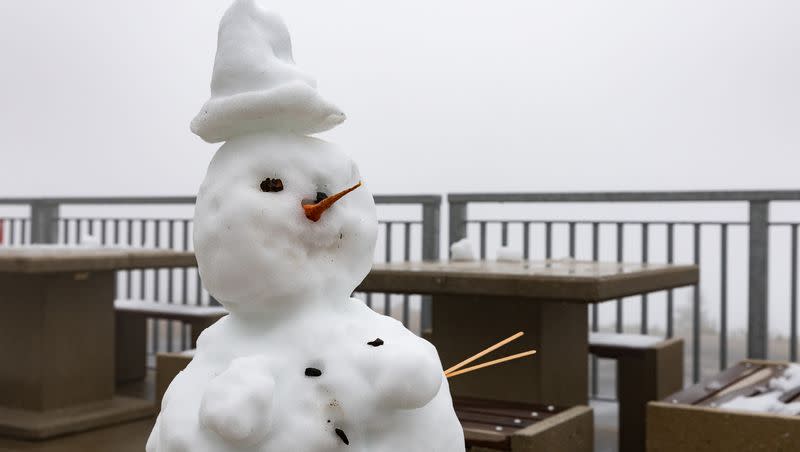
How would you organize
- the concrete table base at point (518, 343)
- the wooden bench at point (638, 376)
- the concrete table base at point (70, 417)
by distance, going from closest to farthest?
the concrete table base at point (518, 343), the wooden bench at point (638, 376), the concrete table base at point (70, 417)

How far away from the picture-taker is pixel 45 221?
6.77m

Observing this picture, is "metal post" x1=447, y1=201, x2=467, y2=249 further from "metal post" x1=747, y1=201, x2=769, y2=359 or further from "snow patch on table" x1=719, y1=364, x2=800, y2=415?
"snow patch on table" x1=719, y1=364, x2=800, y2=415

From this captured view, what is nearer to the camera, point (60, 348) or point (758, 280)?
point (60, 348)

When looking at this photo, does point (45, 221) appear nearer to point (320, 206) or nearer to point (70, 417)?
point (70, 417)

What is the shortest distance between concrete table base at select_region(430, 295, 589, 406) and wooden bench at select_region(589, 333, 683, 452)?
333 mm

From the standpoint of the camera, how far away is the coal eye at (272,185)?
1611mm

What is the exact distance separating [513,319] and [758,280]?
1.84 meters

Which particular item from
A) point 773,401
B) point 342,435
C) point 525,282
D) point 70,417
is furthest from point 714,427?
point 70,417

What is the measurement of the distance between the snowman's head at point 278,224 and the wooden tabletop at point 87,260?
234cm

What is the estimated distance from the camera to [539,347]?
3393 mm

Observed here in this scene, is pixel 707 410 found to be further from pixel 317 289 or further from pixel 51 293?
pixel 51 293

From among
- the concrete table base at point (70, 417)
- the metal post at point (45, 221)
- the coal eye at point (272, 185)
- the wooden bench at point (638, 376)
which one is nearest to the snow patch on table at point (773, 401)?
the wooden bench at point (638, 376)

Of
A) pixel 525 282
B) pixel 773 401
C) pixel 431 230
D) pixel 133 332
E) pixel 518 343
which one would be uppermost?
pixel 431 230

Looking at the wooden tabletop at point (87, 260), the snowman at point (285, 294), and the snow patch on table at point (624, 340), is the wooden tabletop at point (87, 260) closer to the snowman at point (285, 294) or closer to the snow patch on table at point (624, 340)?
the snow patch on table at point (624, 340)
